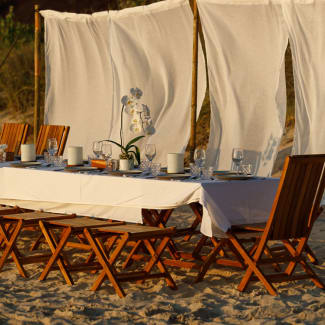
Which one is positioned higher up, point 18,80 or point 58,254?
point 18,80

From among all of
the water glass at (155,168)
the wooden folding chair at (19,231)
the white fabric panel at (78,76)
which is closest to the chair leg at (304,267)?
the water glass at (155,168)

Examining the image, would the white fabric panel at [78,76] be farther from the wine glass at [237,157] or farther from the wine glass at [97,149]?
the wine glass at [237,157]

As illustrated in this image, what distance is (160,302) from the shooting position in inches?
149

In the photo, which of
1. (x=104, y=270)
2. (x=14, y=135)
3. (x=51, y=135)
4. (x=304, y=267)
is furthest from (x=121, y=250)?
(x=14, y=135)

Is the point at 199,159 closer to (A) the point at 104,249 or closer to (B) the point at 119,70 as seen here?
(A) the point at 104,249

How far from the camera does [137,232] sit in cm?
387

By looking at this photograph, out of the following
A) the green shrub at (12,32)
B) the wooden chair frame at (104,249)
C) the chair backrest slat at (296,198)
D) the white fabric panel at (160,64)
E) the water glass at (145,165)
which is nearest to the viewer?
the chair backrest slat at (296,198)

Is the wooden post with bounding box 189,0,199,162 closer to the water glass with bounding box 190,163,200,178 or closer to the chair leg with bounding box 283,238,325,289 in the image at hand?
the water glass with bounding box 190,163,200,178

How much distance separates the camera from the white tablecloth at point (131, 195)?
400 cm

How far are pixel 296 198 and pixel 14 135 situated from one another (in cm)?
360

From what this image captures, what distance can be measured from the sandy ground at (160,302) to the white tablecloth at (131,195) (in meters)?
0.40

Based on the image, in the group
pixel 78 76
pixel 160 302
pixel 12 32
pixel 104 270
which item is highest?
pixel 12 32

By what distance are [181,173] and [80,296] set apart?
1053 millimetres

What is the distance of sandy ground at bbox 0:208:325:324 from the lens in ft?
11.5
